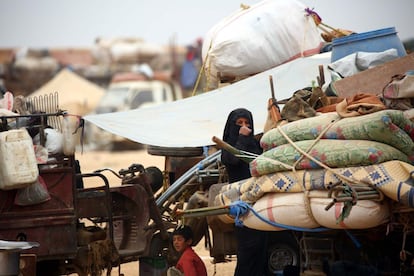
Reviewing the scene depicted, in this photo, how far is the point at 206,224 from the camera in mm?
10602

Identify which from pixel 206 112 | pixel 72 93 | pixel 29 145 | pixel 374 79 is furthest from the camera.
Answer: pixel 72 93

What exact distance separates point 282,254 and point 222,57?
3.21 metres

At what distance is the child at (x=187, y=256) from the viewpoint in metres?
9.59

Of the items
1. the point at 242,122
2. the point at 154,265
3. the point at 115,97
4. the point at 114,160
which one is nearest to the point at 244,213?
the point at 242,122

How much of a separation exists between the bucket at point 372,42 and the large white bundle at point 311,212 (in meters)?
3.49

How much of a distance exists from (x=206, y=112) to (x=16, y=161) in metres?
3.22

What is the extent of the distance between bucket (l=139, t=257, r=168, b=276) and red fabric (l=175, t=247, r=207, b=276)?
2.82ft

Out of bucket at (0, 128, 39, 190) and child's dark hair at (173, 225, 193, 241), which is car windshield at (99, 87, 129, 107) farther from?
bucket at (0, 128, 39, 190)

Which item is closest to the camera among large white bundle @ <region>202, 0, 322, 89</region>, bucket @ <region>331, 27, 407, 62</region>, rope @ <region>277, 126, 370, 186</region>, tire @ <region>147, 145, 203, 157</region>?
rope @ <region>277, 126, 370, 186</region>

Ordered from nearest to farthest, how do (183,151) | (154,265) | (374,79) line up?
1. (374,79)
2. (154,265)
3. (183,151)

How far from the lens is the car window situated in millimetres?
36219

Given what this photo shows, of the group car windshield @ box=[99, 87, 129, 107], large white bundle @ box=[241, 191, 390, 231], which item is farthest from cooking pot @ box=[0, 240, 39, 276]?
car windshield @ box=[99, 87, 129, 107]

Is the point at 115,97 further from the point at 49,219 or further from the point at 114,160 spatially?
the point at 49,219

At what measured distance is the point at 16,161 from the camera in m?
8.97
